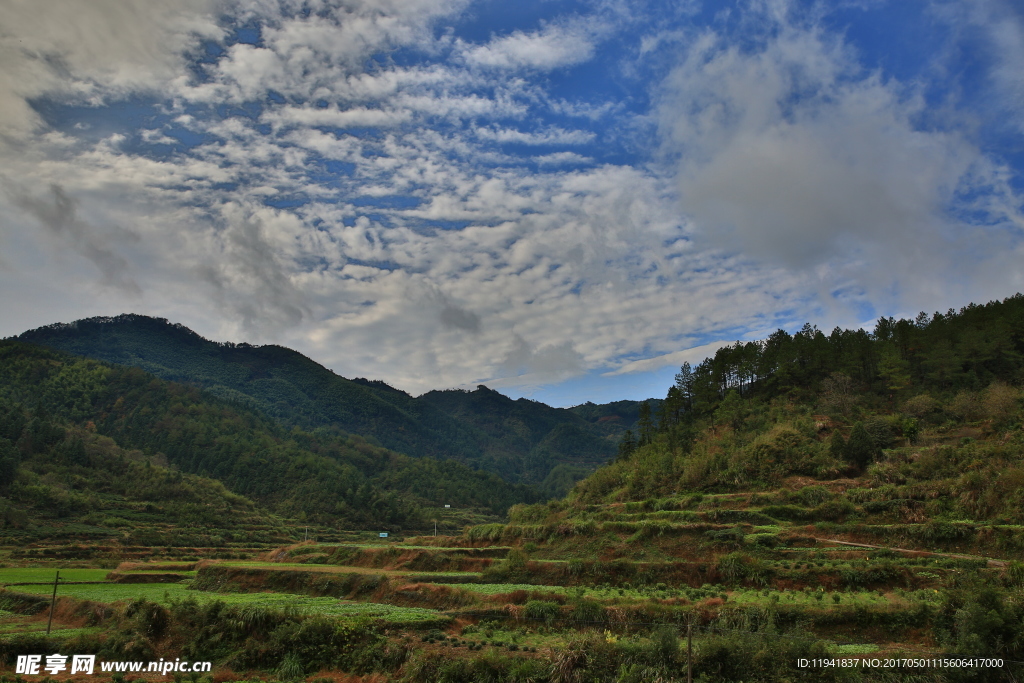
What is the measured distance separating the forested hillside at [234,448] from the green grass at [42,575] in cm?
6058

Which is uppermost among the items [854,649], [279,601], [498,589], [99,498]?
[99,498]

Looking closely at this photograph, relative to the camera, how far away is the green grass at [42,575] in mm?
36287

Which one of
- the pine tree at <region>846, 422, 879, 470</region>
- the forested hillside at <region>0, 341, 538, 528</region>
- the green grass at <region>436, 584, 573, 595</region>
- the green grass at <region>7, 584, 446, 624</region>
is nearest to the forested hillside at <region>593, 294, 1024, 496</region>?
the pine tree at <region>846, 422, 879, 470</region>

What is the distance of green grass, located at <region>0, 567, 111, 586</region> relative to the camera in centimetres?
3629

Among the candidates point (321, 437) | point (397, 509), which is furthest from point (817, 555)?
point (321, 437)

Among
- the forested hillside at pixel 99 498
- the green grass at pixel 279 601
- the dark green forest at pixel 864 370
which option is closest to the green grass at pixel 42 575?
the green grass at pixel 279 601

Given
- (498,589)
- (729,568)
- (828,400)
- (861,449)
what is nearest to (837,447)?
(861,449)

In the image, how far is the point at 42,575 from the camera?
130 feet

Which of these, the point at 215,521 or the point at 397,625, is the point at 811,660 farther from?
the point at 215,521

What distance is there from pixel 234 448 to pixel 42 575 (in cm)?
9517

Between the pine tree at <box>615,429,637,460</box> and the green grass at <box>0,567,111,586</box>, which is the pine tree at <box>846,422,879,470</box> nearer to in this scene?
the pine tree at <box>615,429,637,460</box>

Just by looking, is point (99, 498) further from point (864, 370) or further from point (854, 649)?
point (864, 370)

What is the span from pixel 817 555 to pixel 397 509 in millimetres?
101760

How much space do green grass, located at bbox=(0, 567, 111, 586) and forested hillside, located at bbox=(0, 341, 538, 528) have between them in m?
60.6
